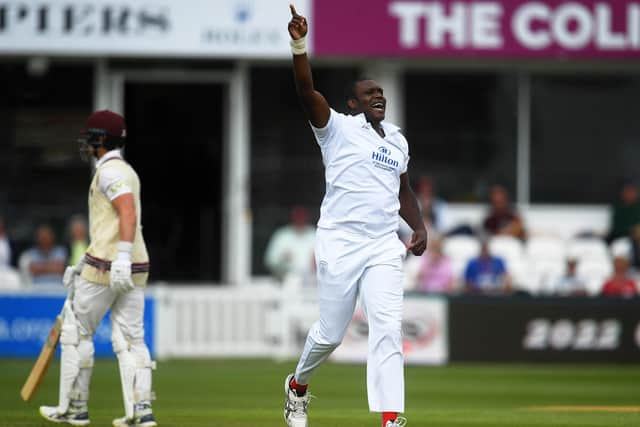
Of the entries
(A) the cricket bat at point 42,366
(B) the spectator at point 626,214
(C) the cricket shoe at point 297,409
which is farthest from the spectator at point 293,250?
(C) the cricket shoe at point 297,409

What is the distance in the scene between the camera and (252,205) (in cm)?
1869

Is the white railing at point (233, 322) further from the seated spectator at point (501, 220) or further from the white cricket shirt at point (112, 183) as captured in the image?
the white cricket shirt at point (112, 183)

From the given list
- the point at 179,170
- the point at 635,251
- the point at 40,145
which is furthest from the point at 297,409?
the point at 40,145

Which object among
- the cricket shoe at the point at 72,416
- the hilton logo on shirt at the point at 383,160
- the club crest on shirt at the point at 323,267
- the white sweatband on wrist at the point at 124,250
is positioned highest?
the hilton logo on shirt at the point at 383,160

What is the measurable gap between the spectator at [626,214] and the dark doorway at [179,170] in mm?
5464

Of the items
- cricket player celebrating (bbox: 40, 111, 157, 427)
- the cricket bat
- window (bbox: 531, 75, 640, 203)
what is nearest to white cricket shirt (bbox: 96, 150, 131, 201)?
cricket player celebrating (bbox: 40, 111, 157, 427)

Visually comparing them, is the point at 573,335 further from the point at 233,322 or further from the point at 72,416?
the point at 72,416

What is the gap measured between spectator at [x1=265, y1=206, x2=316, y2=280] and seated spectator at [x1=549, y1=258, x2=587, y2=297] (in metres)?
3.19

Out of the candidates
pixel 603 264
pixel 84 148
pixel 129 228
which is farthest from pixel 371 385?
pixel 603 264

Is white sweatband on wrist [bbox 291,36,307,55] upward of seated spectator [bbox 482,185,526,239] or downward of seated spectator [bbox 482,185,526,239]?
upward

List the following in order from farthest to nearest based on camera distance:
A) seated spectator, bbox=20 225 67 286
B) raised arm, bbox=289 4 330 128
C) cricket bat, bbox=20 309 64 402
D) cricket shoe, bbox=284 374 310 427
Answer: seated spectator, bbox=20 225 67 286, cricket bat, bbox=20 309 64 402, cricket shoe, bbox=284 374 310 427, raised arm, bbox=289 4 330 128

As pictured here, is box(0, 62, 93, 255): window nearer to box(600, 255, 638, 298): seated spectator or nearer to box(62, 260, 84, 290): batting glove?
box(600, 255, 638, 298): seated spectator

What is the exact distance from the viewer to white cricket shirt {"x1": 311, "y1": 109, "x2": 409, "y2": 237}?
7793mm

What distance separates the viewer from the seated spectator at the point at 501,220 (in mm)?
17812
